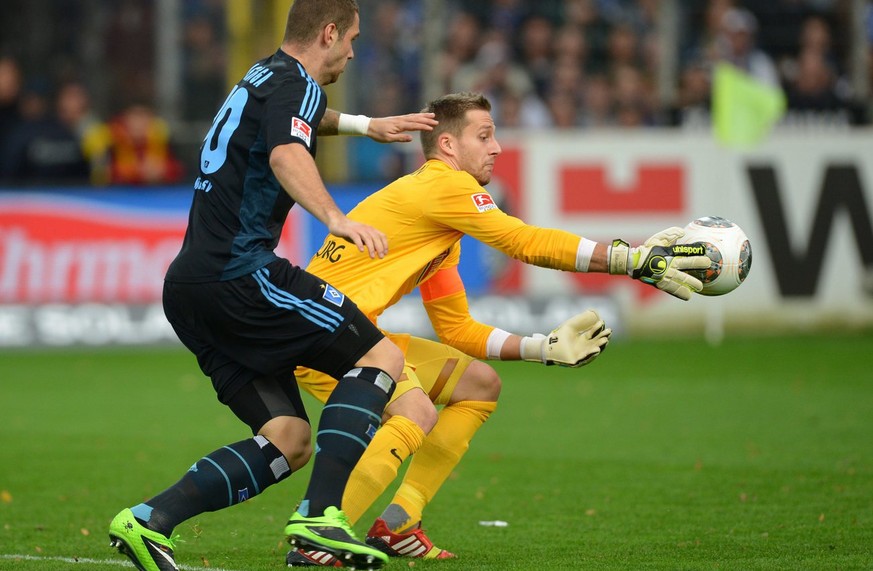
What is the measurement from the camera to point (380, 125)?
5.69 metres

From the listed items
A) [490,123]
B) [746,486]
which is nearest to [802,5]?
[746,486]

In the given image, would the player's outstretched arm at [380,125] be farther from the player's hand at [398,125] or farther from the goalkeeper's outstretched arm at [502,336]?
the goalkeeper's outstretched arm at [502,336]

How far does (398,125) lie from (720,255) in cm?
143

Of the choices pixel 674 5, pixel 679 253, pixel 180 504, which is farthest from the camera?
pixel 674 5

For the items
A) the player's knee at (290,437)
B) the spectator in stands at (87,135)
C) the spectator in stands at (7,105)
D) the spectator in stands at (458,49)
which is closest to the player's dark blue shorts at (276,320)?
the player's knee at (290,437)

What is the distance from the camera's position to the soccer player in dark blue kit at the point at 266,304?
4.93m

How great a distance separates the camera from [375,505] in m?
7.26

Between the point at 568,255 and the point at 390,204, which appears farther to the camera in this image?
the point at 390,204

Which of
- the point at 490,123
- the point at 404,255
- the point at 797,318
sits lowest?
the point at 797,318

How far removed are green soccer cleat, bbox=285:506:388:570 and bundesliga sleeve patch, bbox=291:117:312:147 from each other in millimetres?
1335

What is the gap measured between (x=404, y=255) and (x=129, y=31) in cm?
1353

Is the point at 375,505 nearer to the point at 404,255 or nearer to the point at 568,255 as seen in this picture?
the point at 404,255

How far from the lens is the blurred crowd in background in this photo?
54.2 feet

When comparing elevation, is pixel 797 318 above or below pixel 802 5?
below
